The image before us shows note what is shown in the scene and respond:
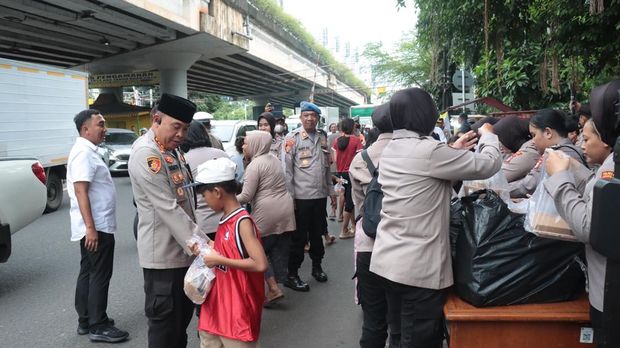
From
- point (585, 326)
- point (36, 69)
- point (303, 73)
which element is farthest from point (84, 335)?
point (303, 73)

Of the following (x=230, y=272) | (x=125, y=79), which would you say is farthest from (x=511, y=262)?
(x=125, y=79)

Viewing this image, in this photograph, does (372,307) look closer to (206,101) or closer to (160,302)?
(160,302)

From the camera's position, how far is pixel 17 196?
16.9 ft

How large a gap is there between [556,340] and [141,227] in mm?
2176

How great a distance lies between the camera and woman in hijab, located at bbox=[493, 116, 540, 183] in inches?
149

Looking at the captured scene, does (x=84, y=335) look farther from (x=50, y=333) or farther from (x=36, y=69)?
(x=36, y=69)

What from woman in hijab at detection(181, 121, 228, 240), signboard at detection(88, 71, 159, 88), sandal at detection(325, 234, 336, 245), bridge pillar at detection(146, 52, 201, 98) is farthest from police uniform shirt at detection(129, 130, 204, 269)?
signboard at detection(88, 71, 159, 88)

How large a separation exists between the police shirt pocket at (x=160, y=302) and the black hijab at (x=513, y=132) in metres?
3.07

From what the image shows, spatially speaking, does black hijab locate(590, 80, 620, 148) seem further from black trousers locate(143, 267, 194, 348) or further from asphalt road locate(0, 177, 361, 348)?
asphalt road locate(0, 177, 361, 348)

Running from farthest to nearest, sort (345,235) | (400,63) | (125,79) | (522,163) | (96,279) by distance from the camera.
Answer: (400,63) < (125,79) < (345,235) < (522,163) < (96,279)

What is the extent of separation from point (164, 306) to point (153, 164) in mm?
777

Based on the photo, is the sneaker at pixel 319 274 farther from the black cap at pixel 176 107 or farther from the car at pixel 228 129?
the car at pixel 228 129

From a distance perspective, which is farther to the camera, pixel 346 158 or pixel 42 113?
pixel 42 113

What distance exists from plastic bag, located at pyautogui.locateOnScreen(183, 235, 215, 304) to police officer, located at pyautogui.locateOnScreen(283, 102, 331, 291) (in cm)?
250
